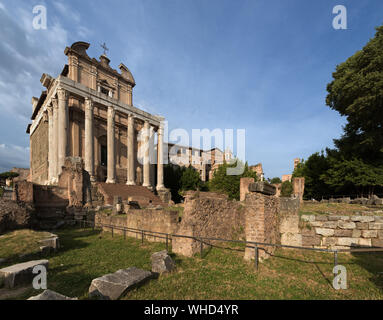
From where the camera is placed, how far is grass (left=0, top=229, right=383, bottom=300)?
4.25 metres

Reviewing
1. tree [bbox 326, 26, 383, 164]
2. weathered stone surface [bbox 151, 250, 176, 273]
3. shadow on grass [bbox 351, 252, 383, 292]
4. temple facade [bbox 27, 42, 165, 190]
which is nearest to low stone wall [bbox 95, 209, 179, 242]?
weathered stone surface [bbox 151, 250, 176, 273]

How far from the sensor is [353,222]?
25.3ft

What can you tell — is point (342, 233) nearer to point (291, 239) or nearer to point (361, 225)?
point (361, 225)

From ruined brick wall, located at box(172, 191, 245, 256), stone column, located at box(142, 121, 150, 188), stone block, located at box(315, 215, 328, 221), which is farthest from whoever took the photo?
stone column, located at box(142, 121, 150, 188)

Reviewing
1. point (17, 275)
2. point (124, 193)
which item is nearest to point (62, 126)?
point (124, 193)

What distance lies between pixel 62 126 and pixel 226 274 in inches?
987

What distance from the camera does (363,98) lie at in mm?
17281

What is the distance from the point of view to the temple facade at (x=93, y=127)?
24.2 metres

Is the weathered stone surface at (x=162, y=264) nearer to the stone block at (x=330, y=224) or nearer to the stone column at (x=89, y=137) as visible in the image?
the stone block at (x=330, y=224)

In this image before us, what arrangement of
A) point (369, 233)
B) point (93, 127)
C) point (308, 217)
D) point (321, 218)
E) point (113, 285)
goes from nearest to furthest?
point (113, 285)
point (369, 233)
point (321, 218)
point (308, 217)
point (93, 127)

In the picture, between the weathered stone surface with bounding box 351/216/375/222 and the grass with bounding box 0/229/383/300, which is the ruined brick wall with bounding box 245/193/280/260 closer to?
the grass with bounding box 0/229/383/300

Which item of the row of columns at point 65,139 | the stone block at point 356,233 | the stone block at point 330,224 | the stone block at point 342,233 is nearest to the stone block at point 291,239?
the stone block at point 330,224

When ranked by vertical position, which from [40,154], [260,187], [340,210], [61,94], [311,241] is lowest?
[311,241]
